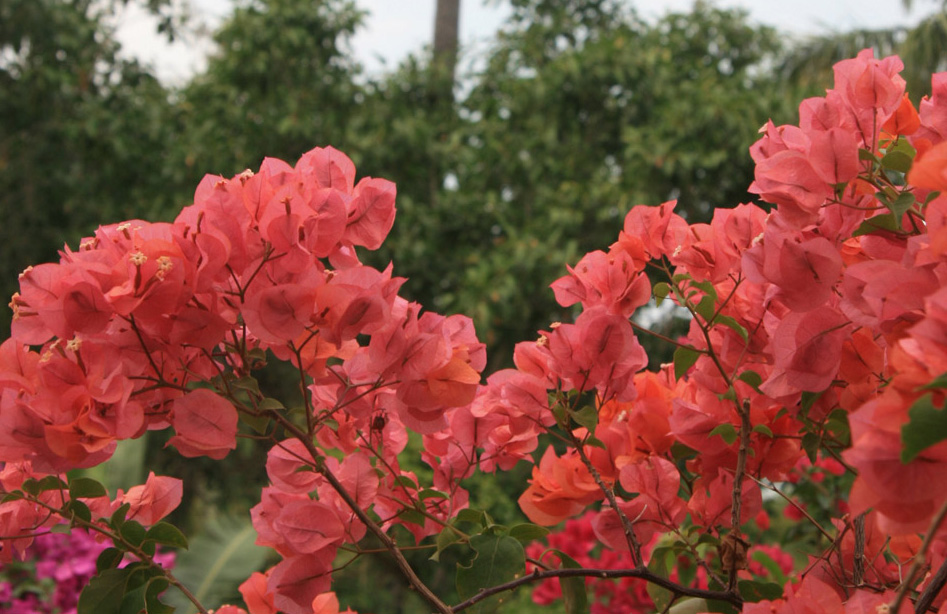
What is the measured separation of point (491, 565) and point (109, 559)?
27 cm

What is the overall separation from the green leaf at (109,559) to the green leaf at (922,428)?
1.69 feet

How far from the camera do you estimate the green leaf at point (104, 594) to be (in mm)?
597

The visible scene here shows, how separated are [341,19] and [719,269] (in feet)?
13.7

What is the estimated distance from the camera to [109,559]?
0.62 metres

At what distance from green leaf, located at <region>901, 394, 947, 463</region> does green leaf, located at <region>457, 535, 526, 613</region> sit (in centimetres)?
32

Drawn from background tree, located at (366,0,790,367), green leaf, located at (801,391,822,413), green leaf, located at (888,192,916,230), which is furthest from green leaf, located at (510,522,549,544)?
background tree, located at (366,0,790,367)

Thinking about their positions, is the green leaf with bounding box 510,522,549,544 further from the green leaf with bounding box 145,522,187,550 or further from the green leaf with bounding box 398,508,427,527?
the green leaf with bounding box 145,522,187,550

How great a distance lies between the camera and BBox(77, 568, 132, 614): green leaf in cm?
60

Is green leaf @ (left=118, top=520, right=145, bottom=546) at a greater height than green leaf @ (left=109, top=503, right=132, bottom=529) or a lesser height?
lesser

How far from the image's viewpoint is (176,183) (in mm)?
4438

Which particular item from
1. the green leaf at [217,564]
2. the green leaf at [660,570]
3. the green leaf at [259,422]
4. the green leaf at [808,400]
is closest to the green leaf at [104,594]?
the green leaf at [259,422]

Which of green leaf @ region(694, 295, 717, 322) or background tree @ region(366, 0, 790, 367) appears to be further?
background tree @ region(366, 0, 790, 367)

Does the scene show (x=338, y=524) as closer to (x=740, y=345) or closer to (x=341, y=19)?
(x=740, y=345)

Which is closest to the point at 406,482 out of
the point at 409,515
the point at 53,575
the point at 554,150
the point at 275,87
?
the point at 409,515
